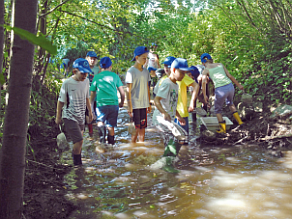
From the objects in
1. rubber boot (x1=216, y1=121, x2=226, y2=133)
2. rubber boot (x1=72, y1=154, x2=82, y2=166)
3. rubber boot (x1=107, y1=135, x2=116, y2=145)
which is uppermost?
rubber boot (x1=216, y1=121, x2=226, y2=133)

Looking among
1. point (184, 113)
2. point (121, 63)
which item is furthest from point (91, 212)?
point (121, 63)

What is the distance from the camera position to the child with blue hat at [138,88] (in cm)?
578

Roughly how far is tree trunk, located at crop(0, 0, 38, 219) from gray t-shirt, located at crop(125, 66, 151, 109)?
403 centimetres

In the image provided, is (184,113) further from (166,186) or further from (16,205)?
(16,205)

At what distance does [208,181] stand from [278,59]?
→ 16.1 feet

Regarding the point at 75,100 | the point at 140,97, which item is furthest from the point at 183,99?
the point at 75,100

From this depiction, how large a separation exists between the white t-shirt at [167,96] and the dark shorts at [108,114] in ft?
4.24

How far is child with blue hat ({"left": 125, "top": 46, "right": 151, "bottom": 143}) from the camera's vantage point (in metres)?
5.78

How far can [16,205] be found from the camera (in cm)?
191

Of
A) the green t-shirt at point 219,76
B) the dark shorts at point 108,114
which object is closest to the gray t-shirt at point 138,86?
the dark shorts at point 108,114

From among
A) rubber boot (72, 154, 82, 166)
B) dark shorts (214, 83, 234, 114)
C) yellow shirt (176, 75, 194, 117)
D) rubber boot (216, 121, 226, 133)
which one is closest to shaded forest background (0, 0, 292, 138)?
rubber boot (72, 154, 82, 166)

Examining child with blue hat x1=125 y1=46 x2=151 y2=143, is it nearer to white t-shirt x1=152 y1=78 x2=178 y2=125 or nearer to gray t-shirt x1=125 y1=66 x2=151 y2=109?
gray t-shirt x1=125 y1=66 x2=151 y2=109

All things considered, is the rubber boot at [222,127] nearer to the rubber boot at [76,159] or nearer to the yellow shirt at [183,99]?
the yellow shirt at [183,99]

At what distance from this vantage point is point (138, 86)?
19.5 feet
